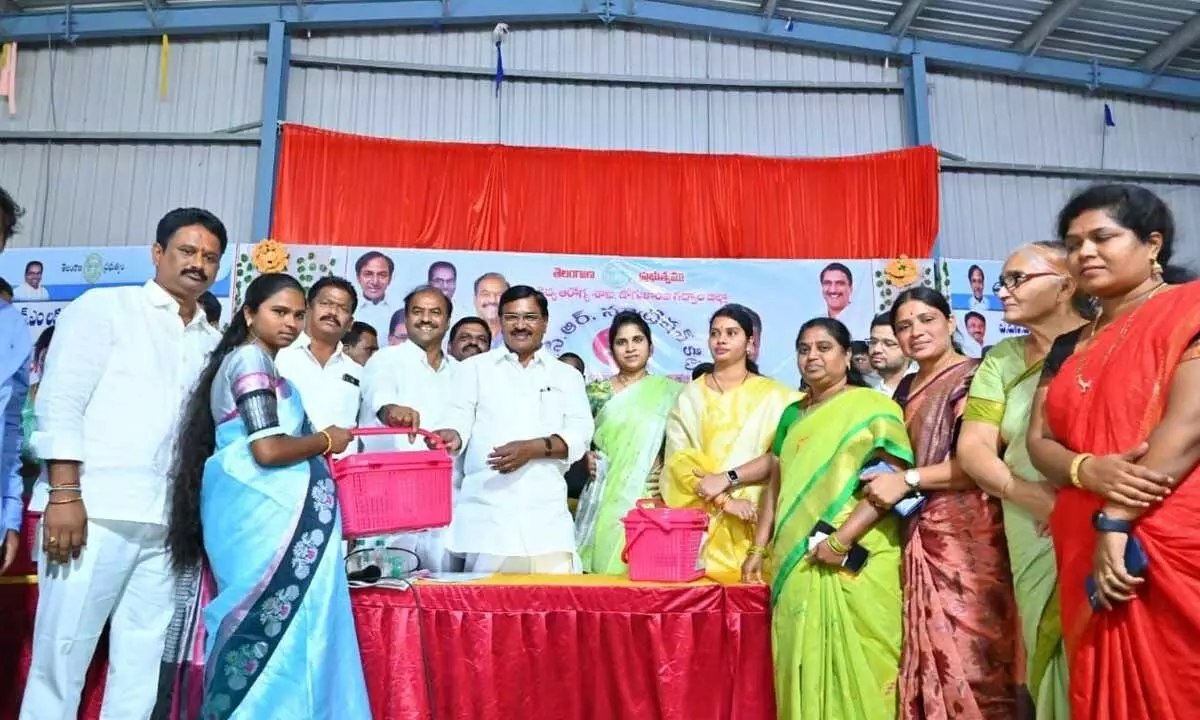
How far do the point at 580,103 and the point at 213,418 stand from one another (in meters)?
6.60

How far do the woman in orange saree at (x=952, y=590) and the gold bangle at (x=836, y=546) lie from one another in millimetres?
149

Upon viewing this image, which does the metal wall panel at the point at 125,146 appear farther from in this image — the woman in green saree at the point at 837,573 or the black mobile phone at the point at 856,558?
the black mobile phone at the point at 856,558

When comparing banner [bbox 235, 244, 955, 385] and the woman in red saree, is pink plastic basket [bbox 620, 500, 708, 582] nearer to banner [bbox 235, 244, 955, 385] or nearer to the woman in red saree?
the woman in red saree

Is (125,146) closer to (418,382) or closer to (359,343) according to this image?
(359,343)

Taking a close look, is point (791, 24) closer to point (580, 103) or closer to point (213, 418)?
point (580, 103)

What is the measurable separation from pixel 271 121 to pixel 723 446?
6.23 metres

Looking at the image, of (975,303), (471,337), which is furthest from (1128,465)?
(975,303)

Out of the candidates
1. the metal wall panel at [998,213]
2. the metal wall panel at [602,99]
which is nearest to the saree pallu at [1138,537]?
the metal wall panel at [602,99]

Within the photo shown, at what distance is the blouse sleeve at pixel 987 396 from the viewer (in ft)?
7.32

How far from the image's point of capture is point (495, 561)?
3020 mm

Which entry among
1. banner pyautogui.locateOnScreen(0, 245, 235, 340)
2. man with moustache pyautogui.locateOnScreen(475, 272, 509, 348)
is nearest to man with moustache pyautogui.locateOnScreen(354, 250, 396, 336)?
man with moustache pyautogui.locateOnScreen(475, 272, 509, 348)

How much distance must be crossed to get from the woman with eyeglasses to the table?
30.4 inches

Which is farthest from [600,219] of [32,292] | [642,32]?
[32,292]

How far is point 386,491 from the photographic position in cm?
230
